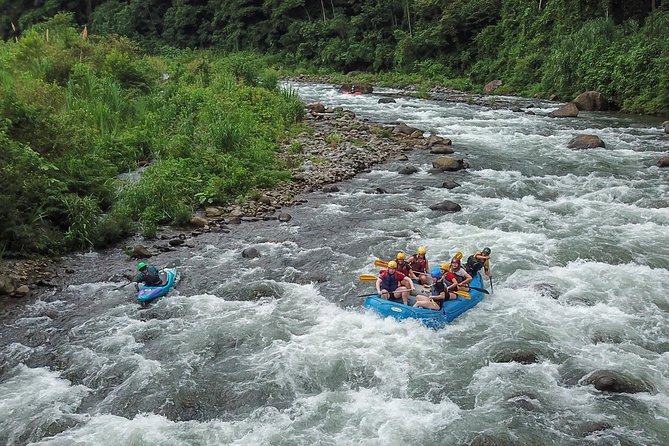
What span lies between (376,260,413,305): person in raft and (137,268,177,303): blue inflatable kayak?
11.1ft

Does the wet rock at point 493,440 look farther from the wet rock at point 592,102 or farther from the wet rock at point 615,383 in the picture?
the wet rock at point 592,102

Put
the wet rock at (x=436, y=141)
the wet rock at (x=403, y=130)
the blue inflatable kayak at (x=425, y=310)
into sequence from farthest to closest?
the wet rock at (x=403, y=130), the wet rock at (x=436, y=141), the blue inflatable kayak at (x=425, y=310)

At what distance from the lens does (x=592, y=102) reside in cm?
2206

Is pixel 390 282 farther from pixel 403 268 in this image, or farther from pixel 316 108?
pixel 316 108

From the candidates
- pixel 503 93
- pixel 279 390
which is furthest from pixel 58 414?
pixel 503 93

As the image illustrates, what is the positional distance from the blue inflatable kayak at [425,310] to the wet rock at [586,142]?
10127mm

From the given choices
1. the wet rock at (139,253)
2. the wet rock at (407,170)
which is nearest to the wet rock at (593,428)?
the wet rock at (139,253)

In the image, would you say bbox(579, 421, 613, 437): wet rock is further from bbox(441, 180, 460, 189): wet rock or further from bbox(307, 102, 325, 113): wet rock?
bbox(307, 102, 325, 113): wet rock

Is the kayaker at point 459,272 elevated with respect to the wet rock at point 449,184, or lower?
elevated

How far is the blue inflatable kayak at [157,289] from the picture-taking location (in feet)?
28.7

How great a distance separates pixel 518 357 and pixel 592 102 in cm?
1810

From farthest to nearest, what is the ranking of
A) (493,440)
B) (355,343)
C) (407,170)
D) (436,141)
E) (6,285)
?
(436,141), (407,170), (6,285), (355,343), (493,440)

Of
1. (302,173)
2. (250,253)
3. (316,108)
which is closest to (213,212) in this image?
(250,253)

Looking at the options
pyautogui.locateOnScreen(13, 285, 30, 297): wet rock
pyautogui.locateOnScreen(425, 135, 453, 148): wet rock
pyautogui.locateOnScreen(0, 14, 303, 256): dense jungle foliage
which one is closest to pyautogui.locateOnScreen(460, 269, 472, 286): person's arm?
pyautogui.locateOnScreen(0, 14, 303, 256): dense jungle foliage
